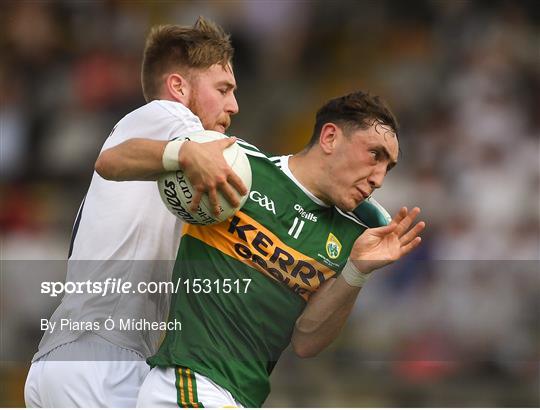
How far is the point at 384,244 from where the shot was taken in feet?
12.2

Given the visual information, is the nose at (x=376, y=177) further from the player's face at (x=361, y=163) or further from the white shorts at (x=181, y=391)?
the white shorts at (x=181, y=391)

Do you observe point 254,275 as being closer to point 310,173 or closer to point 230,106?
point 310,173

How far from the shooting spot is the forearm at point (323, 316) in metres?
3.79

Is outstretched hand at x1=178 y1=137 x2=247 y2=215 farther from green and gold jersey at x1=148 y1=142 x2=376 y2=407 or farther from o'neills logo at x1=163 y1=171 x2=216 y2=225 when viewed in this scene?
green and gold jersey at x1=148 y1=142 x2=376 y2=407

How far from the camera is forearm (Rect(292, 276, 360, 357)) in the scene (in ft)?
12.4

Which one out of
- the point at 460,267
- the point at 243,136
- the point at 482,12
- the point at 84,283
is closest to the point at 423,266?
the point at 460,267

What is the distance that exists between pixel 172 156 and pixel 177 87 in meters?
0.81

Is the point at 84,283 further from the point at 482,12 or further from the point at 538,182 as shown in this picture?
the point at 482,12

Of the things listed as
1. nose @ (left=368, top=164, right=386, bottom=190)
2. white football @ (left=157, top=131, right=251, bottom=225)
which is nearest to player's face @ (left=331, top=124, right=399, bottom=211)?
nose @ (left=368, top=164, right=386, bottom=190)

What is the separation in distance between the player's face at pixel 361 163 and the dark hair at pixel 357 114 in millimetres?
34

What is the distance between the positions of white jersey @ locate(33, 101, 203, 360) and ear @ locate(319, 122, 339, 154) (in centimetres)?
51

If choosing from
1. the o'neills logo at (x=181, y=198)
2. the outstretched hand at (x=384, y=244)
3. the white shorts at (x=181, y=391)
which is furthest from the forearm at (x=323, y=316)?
the o'neills logo at (x=181, y=198)

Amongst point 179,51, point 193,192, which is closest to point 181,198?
point 193,192

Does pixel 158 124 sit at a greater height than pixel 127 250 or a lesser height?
greater
